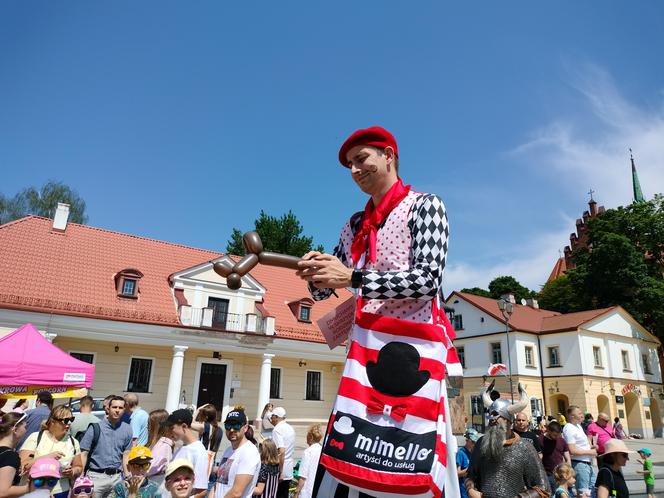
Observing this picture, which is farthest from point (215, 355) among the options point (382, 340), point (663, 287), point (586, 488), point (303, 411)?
point (663, 287)

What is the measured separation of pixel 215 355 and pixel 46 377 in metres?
13.4

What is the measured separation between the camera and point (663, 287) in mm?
38281

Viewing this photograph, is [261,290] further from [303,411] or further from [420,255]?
[420,255]

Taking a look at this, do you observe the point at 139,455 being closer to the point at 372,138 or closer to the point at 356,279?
the point at 356,279

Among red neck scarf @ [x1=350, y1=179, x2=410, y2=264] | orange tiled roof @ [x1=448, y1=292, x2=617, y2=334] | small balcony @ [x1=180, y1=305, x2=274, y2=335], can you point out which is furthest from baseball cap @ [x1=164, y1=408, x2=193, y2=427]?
orange tiled roof @ [x1=448, y1=292, x2=617, y2=334]

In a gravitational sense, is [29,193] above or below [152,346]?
above

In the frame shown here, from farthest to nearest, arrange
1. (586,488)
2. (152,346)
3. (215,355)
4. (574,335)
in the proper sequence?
1. (574,335)
2. (215,355)
3. (152,346)
4. (586,488)

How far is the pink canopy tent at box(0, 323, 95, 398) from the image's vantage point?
30.0 feet

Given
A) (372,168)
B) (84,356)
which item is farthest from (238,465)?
(84,356)

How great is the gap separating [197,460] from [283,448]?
9.38 feet

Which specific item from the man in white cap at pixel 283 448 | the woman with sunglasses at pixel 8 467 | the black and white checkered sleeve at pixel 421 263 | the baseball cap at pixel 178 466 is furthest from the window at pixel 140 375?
the black and white checkered sleeve at pixel 421 263

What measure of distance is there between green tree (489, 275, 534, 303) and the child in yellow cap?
2224 inches

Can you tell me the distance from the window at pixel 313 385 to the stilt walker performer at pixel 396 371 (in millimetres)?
24037

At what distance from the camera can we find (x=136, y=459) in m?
4.88
